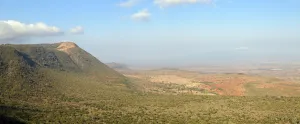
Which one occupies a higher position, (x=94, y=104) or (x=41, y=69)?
(x=41, y=69)

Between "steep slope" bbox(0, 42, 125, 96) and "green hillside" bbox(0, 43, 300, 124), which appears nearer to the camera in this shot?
"green hillside" bbox(0, 43, 300, 124)

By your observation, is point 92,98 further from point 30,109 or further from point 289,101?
point 289,101

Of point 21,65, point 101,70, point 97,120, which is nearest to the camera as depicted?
point 97,120

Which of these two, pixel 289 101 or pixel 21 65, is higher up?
pixel 21 65

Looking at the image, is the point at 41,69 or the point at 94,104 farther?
the point at 41,69

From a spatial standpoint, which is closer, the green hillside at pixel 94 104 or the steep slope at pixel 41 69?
the green hillside at pixel 94 104

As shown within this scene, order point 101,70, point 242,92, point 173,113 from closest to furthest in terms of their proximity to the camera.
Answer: point 173,113
point 242,92
point 101,70

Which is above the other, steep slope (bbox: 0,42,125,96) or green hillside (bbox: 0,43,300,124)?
steep slope (bbox: 0,42,125,96)

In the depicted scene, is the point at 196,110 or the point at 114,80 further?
the point at 114,80

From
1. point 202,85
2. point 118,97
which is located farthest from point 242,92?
point 118,97

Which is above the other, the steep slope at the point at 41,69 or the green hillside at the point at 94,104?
the steep slope at the point at 41,69

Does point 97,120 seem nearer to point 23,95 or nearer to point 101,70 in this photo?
point 23,95
